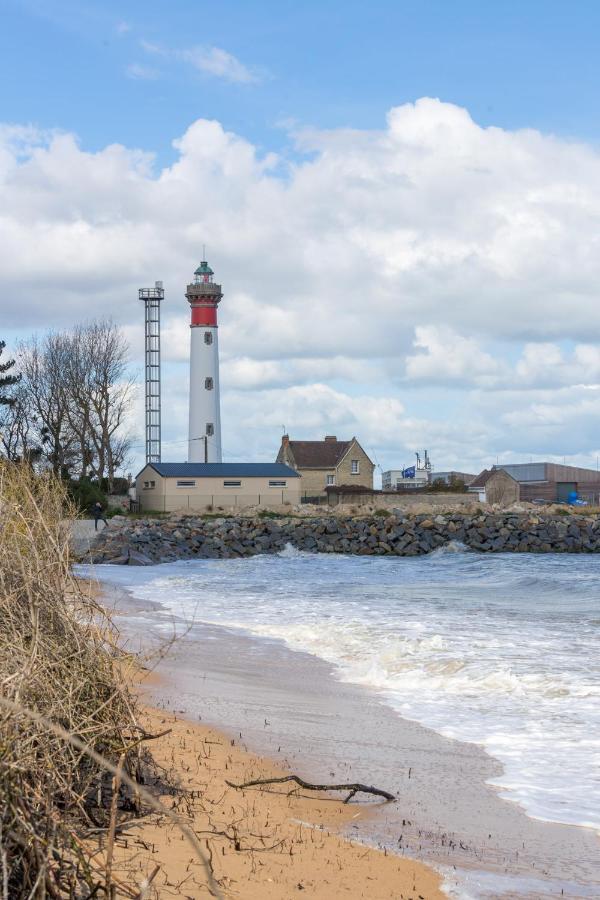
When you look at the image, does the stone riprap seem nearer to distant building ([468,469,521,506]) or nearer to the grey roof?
the grey roof

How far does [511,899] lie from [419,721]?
3685mm

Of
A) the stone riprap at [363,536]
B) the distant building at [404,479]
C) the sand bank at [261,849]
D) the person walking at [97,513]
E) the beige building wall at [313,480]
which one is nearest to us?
the sand bank at [261,849]

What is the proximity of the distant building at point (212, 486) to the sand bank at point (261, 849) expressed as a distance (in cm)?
4751

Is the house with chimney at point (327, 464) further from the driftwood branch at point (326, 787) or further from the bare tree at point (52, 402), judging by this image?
the driftwood branch at point (326, 787)

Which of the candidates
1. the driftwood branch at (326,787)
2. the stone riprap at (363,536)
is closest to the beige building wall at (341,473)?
the stone riprap at (363,536)

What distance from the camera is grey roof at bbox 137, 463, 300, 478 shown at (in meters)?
53.7

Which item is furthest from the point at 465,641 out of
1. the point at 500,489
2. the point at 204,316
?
the point at 500,489

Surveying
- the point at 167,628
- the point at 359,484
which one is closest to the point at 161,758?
the point at 167,628

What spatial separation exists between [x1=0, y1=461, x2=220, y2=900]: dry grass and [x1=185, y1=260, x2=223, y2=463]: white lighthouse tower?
50343mm

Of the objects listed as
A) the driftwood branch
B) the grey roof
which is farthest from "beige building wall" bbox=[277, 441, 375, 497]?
the driftwood branch

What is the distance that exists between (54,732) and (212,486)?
168 ft

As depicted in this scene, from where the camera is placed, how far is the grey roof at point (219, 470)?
176 feet

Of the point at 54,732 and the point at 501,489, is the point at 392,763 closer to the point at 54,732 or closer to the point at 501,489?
the point at 54,732

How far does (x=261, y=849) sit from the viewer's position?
444 cm
